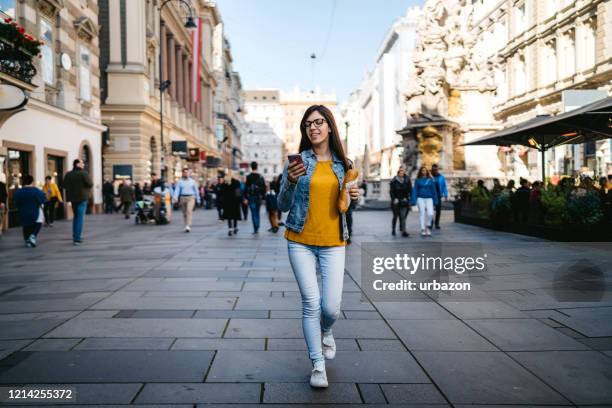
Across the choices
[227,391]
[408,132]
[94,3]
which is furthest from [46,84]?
[227,391]

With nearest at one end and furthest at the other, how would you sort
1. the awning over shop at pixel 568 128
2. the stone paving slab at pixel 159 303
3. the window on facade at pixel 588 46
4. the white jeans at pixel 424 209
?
the stone paving slab at pixel 159 303 < the awning over shop at pixel 568 128 < the white jeans at pixel 424 209 < the window on facade at pixel 588 46

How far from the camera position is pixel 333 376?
4.05 m

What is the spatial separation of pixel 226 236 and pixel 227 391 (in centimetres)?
1203

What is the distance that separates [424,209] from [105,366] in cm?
1122

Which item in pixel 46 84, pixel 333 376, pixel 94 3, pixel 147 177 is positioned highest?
pixel 94 3

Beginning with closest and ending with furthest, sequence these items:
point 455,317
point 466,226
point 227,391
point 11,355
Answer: point 227,391 < point 11,355 < point 455,317 < point 466,226

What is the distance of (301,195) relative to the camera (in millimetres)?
4016

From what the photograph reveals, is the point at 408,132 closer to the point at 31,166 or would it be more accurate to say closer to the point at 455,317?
the point at 31,166

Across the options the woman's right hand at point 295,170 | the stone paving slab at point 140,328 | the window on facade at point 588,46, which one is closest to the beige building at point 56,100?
the stone paving slab at point 140,328

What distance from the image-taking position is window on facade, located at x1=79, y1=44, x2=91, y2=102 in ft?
85.3

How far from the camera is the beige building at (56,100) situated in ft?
63.0

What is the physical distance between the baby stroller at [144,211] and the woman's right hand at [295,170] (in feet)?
59.9

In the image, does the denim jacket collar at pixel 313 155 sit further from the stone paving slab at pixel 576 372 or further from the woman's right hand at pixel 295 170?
the stone paving slab at pixel 576 372

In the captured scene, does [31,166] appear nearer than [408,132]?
Yes
